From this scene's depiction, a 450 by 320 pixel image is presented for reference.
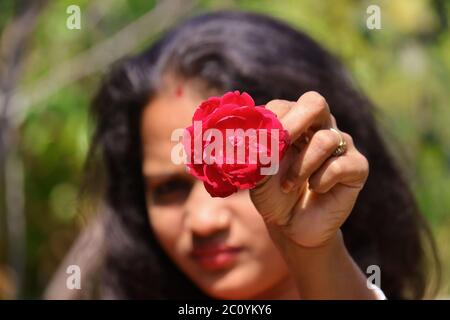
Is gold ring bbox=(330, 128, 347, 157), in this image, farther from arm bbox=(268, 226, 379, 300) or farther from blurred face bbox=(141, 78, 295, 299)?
blurred face bbox=(141, 78, 295, 299)

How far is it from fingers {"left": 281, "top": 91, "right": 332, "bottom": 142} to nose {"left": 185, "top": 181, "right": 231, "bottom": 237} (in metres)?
0.37

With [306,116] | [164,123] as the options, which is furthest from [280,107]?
[164,123]

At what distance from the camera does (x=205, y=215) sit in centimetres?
119

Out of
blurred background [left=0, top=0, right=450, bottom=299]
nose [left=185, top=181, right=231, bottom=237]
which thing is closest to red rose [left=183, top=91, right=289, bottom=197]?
nose [left=185, top=181, right=231, bottom=237]

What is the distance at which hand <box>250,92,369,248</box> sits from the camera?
0.82 metres

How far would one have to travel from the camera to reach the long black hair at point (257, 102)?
4.47 feet

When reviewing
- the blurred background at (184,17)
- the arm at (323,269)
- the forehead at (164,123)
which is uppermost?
the blurred background at (184,17)

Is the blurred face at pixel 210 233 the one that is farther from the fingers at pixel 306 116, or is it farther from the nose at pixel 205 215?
the fingers at pixel 306 116

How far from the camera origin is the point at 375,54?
2.68m

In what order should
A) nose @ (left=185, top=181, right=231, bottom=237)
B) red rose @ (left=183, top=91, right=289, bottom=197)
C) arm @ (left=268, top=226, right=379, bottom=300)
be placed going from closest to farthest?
red rose @ (left=183, top=91, right=289, bottom=197)
arm @ (left=268, top=226, right=379, bottom=300)
nose @ (left=185, top=181, right=231, bottom=237)

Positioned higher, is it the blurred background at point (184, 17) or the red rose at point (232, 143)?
the blurred background at point (184, 17)

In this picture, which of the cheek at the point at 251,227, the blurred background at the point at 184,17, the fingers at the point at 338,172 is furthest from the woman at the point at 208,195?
the blurred background at the point at 184,17
